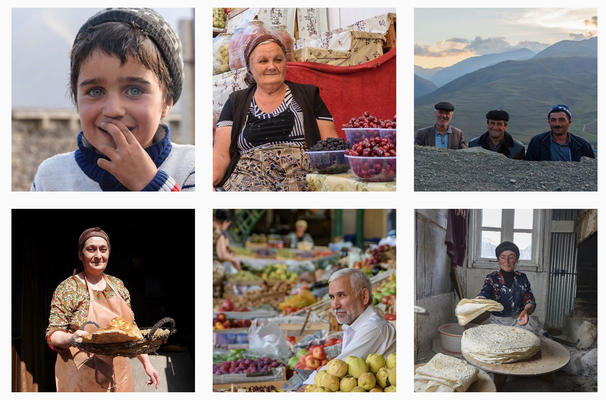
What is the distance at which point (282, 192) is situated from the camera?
7.64 feet

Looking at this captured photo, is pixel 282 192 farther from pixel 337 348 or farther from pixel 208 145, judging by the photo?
pixel 337 348

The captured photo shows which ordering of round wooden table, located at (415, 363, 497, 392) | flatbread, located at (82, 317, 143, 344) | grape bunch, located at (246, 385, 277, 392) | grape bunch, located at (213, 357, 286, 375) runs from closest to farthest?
1. flatbread, located at (82, 317, 143, 344)
2. round wooden table, located at (415, 363, 497, 392)
3. grape bunch, located at (246, 385, 277, 392)
4. grape bunch, located at (213, 357, 286, 375)

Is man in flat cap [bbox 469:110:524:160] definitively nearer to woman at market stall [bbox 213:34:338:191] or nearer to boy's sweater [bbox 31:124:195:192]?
woman at market stall [bbox 213:34:338:191]

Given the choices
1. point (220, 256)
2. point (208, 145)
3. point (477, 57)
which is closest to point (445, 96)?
point (477, 57)

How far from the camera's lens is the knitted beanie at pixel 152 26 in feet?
7.47

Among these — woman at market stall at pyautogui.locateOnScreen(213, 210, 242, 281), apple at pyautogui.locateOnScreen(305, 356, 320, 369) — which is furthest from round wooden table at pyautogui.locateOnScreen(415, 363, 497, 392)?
woman at market stall at pyautogui.locateOnScreen(213, 210, 242, 281)

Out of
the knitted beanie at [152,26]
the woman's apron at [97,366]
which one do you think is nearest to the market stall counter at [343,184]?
the knitted beanie at [152,26]

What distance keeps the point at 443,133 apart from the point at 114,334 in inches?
64.4

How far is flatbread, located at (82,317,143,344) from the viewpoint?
2213 millimetres

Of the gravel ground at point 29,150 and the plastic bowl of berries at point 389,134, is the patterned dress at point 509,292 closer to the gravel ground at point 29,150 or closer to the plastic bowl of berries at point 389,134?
the plastic bowl of berries at point 389,134

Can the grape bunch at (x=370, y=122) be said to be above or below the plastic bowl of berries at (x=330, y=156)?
above

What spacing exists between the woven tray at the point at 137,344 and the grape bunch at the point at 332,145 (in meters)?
1.00

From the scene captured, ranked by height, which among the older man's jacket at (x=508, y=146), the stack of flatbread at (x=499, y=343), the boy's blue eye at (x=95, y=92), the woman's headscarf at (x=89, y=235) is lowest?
the stack of flatbread at (x=499, y=343)

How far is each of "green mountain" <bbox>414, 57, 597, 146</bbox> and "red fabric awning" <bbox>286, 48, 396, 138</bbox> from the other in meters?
0.18
